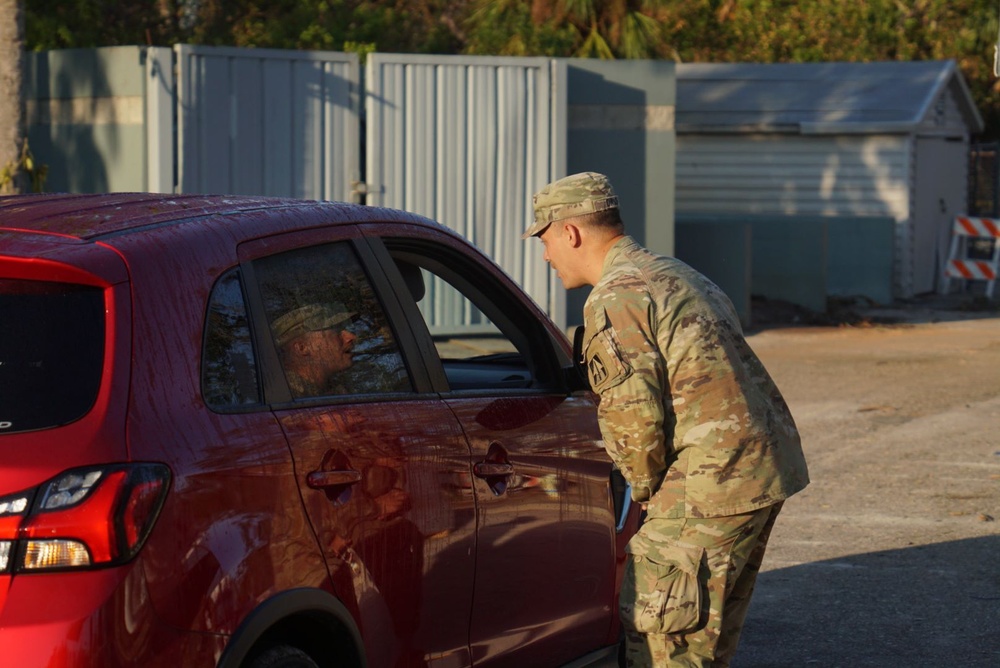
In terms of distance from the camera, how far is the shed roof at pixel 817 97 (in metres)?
22.6

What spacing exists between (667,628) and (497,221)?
11.7 metres

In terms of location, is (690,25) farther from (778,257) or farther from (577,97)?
(577,97)

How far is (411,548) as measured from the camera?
363 centimetres

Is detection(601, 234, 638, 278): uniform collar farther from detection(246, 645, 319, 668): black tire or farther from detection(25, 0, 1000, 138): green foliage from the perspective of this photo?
detection(25, 0, 1000, 138): green foliage

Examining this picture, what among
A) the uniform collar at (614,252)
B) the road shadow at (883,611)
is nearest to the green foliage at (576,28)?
the road shadow at (883,611)

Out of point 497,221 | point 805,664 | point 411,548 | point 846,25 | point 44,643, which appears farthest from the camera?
point 846,25

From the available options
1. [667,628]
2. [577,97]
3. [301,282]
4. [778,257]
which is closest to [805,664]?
[667,628]

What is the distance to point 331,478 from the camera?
3379 mm

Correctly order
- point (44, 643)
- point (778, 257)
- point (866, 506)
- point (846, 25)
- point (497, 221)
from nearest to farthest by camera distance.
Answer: point (44, 643)
point (866, 506)
point (497, 221)
point (778, 257)
point (846, 25)

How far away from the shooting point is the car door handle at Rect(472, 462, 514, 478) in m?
3.93

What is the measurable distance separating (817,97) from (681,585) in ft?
69.8

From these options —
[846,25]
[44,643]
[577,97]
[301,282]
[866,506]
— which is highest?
[846,25]

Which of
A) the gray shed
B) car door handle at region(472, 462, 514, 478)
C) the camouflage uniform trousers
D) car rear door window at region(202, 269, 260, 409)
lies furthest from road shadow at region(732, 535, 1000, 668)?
the gray shed

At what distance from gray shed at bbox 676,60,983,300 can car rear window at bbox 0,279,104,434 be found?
18.2m
